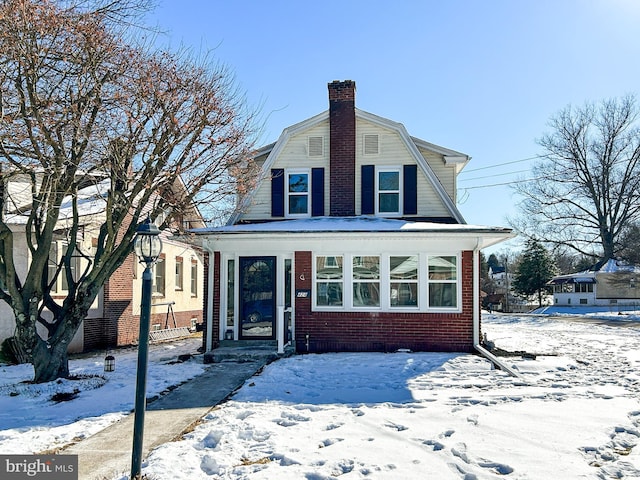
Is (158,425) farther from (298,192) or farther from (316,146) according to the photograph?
(316,146)

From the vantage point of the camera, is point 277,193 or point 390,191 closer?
point 390,191

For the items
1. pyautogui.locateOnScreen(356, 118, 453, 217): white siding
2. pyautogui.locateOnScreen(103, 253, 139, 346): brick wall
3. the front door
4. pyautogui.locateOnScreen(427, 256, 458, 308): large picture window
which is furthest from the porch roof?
pyautogui.locateOnScreen(103, 253, 139, 346): brick wall

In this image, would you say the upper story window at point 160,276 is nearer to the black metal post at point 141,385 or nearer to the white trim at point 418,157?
the white trim at point 418,157

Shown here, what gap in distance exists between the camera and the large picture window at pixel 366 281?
12.6m

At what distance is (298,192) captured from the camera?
47.0 feet

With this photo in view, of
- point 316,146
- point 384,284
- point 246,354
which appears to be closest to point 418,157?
point 316,146

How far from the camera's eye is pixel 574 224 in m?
41.1

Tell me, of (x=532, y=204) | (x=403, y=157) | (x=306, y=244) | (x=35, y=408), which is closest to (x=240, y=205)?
(x=306, y=244)

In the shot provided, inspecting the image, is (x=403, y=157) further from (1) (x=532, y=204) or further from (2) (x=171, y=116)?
(1) (x=532, y=204)

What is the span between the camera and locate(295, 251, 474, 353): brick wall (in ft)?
40.2

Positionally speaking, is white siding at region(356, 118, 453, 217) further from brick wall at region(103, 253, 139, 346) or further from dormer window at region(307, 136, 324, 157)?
brick wall at region(103, 253, 139, 346)

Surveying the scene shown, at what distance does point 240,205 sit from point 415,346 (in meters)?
5.77

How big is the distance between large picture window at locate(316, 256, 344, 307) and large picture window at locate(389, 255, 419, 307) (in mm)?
1269

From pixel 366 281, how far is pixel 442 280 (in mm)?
1858
